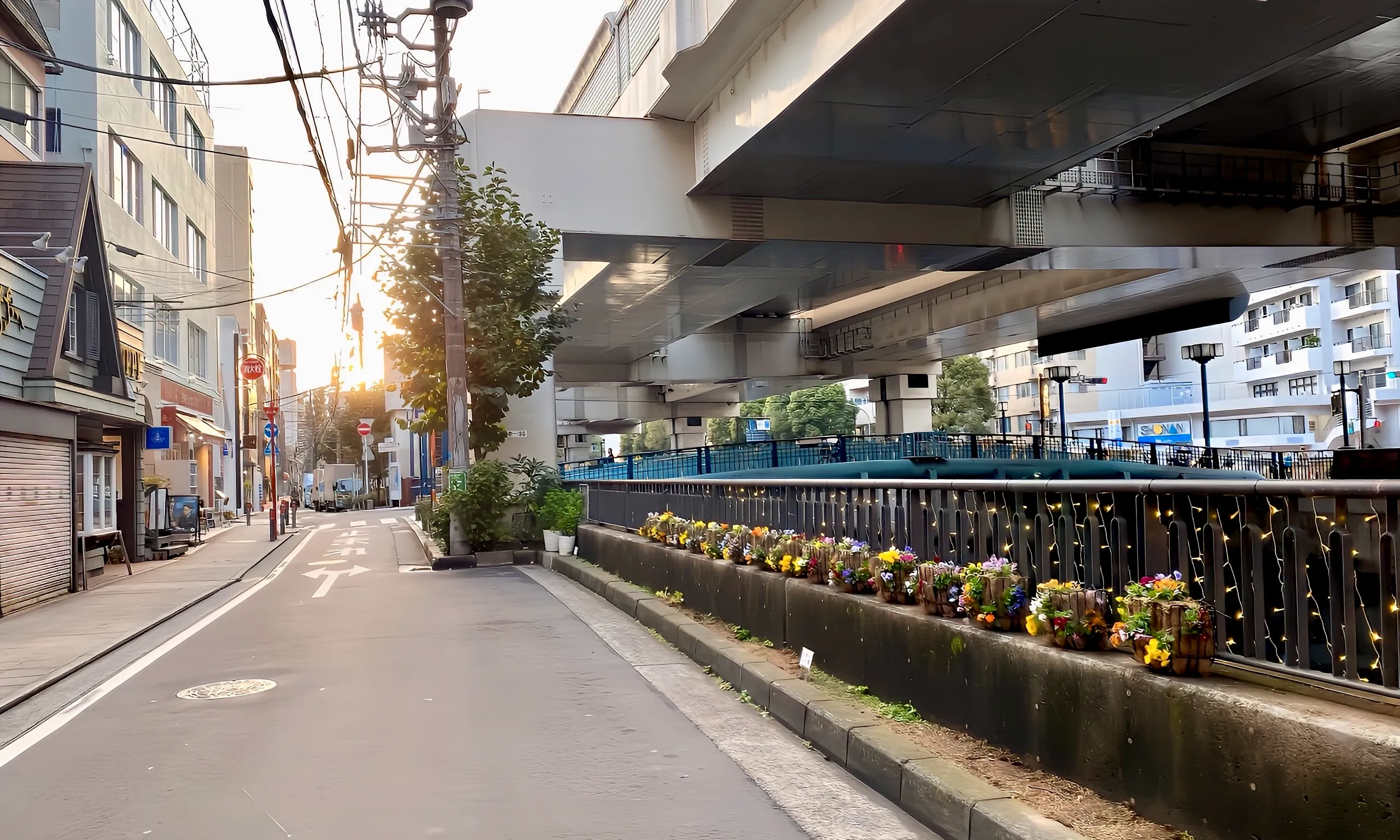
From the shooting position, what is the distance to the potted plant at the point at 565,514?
65.4 ft

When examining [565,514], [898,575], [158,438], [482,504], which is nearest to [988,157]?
[565,514]

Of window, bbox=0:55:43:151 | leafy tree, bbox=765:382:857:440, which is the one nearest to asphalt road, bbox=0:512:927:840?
window, bbox=0:55:43:151

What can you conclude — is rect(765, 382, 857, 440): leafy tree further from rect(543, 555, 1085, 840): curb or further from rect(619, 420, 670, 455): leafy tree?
rect(543, 555, 1085, 840): curb

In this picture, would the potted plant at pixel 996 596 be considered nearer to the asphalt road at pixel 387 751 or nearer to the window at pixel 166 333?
the asphalt road at pixel 387 751

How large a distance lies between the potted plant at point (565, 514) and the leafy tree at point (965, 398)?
186 feet

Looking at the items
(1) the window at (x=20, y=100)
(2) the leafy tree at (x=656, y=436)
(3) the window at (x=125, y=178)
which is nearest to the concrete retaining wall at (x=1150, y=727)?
(1) the window at (x=20, y=100)

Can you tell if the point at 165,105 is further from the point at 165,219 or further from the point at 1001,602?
the point at 1001,602

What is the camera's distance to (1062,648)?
5.10 metres

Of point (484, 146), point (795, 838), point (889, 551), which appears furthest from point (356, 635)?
point (484, 146)

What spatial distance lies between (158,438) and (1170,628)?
25.6 metres

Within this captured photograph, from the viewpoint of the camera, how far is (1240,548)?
4.43m

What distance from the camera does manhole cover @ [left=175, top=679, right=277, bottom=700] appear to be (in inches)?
342

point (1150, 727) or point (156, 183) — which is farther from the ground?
point (156, 183)

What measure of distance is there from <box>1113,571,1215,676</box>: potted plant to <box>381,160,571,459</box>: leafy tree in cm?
1713
